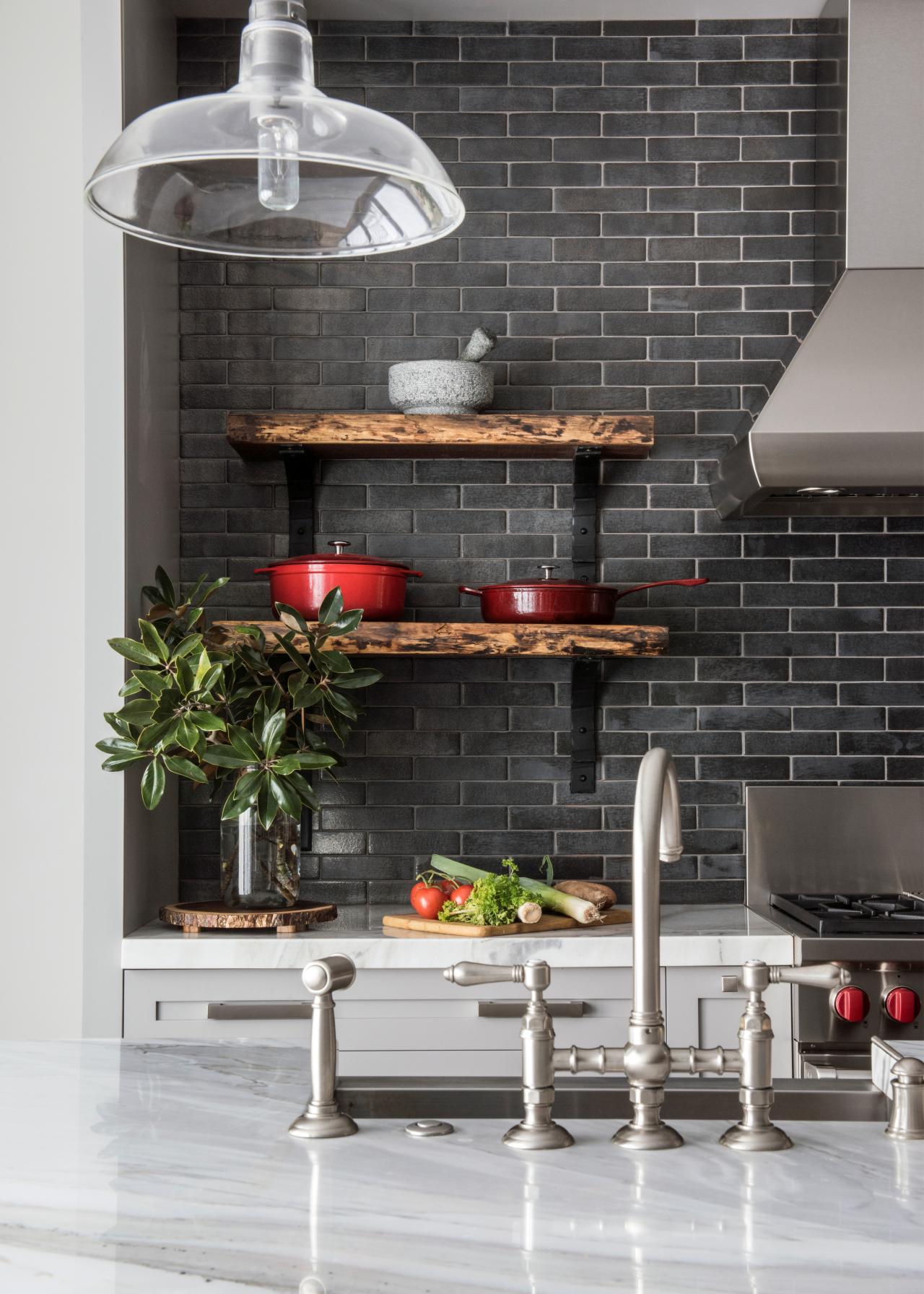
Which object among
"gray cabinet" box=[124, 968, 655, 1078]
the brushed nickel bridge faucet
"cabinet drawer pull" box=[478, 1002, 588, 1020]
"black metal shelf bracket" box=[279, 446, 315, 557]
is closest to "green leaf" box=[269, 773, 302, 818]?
"gray cabinet" box=[124, 968, 655, 1078]

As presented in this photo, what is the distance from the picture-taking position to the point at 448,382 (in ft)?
9.24

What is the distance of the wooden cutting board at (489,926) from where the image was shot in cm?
247

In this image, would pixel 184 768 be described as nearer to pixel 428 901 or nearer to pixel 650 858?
pixel 428 901

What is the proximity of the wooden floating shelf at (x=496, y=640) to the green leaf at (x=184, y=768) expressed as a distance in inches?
17.0

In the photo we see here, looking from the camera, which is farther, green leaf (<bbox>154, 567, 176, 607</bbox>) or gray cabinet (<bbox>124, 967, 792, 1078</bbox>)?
green leaf (<bbox>154, 567, 176, 607</bbox>)

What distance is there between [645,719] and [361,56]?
1955 mm

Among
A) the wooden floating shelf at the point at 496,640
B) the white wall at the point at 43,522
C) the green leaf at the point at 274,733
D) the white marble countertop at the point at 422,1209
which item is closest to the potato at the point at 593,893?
the wooden floating shelf at the point at 496,640

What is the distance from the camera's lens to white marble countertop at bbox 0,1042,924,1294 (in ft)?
2.99

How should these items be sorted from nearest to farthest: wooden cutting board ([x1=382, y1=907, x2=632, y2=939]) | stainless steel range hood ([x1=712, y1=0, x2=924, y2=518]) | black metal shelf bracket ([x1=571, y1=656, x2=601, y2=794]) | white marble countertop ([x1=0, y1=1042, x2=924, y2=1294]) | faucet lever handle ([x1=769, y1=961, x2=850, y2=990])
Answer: white marble countertop ([x1=0, y1=1042, x2=924, y2=1294]) → faucet lever handle ([x1=769, y1=961, x2=850, y2=990]) → wooden cutting board ([x1=382, y1=907, x2=632, y2=939]) → stainless steel range hood ([x1=712, y1=0, x2=924, y2=518]) → black metal shelf bracket ([x1=571, y1=656, x2=601, y2=794])

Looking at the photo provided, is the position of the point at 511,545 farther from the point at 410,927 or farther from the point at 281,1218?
the point at 281,1218

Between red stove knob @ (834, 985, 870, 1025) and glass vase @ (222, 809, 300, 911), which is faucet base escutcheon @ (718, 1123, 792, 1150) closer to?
red stove knob @ (834, 985, 870, 1025)

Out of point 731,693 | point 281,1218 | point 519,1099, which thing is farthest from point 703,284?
point 281,1218

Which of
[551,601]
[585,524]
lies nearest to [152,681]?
[551,601]

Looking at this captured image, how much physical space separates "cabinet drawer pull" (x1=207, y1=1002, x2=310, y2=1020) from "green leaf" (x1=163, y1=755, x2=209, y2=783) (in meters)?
0.48
